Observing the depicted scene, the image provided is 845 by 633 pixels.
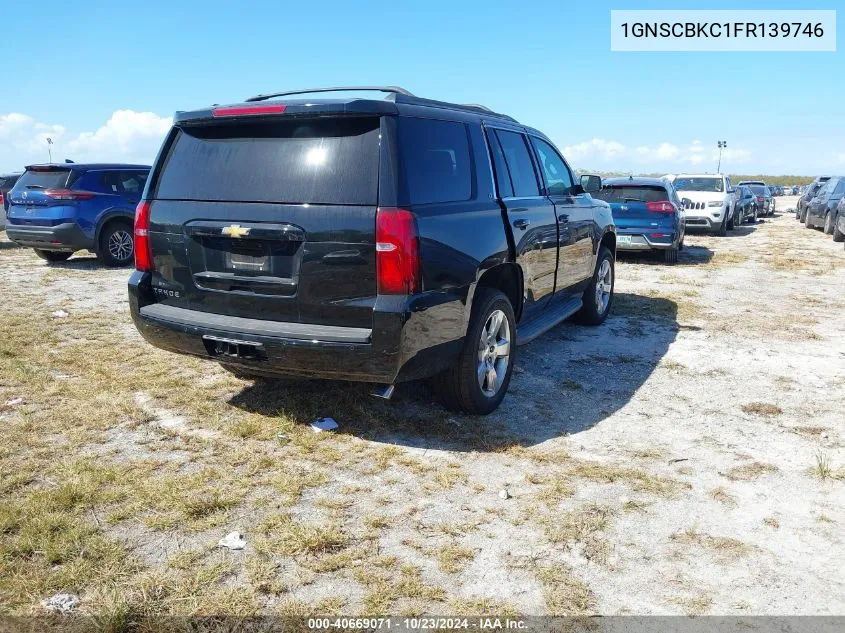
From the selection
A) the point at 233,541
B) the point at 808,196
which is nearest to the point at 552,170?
the point at 233,541

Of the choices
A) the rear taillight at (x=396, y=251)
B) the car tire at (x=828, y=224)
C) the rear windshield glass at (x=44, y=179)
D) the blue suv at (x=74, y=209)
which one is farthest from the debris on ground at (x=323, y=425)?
the car tire at (x=828, y=224)

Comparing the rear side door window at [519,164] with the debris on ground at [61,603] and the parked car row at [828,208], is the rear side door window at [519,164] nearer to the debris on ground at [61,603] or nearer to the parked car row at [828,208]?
the debris on ground at [61,603]

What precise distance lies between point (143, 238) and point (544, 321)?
10.4ft

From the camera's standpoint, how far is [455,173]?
4.36 metres

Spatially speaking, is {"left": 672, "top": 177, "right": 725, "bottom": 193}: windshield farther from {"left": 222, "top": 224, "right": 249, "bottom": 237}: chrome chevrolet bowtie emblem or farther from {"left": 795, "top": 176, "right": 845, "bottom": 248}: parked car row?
{"left": 222, "top": 224, "right": 249, "bottom": 237}: chrome chevrolet bowtie emblem

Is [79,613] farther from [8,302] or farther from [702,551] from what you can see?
[8,302]

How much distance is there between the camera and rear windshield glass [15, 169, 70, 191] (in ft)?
37.3

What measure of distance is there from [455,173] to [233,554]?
261cm

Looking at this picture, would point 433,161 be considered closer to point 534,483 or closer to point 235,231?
point 235,231

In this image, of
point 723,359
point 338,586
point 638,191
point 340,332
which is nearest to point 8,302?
point 340,332

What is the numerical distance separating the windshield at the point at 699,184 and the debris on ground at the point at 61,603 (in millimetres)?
18568

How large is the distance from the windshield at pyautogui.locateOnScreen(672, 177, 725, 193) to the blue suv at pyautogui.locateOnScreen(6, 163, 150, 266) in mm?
14071

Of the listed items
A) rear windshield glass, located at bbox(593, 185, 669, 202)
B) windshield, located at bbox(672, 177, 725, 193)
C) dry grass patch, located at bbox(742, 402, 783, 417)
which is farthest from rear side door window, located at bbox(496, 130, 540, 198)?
windshield, located at bbox(672, 177, 725, 193)

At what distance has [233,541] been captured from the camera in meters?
3.10
